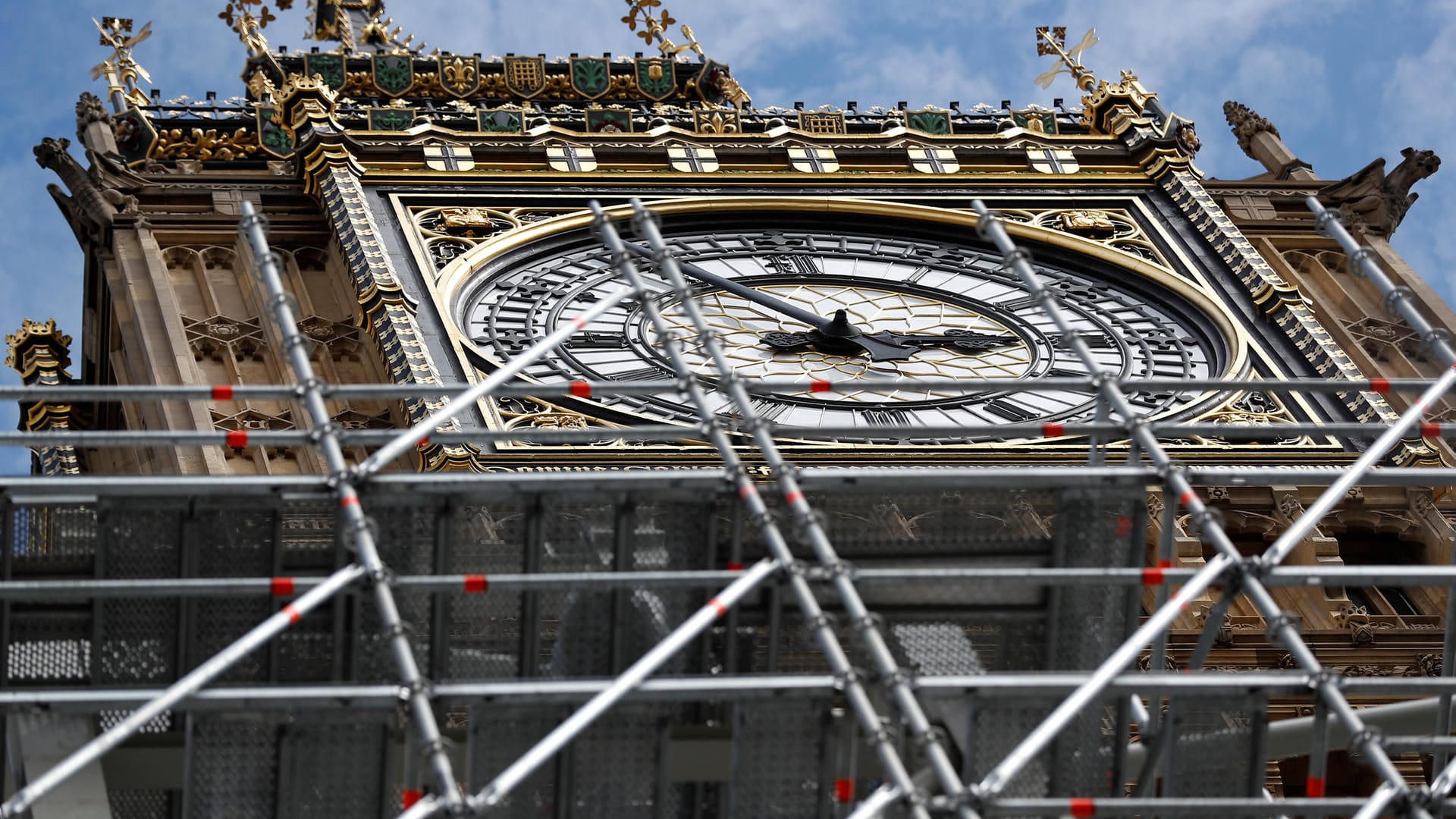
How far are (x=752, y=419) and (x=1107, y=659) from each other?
1.95 meters

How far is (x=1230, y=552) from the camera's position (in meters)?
13.6

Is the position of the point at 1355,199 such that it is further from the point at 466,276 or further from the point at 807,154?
the point at 466,276

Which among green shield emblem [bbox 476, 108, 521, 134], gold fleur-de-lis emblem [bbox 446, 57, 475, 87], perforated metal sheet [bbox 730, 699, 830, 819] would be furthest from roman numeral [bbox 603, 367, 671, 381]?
gold fleur-de-lis emblem [bbox 446, 57, 475, 87]

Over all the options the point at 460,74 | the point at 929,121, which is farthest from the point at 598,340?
the point at 460,74

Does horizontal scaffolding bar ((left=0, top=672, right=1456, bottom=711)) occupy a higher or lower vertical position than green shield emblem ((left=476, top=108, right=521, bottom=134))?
lower

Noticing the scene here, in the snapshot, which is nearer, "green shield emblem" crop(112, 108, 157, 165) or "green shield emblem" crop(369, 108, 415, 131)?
"green shield emblem" crop(369, 108, 415, 131)

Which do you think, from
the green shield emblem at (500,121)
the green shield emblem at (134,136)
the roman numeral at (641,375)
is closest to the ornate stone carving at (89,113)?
the green shield emblem at (134,136)

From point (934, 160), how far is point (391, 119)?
4.09m

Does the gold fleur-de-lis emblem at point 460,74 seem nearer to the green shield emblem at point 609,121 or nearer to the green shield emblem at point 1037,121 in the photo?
the green shield emblem at point 609,121

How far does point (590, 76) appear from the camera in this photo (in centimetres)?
3138

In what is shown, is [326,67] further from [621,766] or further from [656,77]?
[621,766]

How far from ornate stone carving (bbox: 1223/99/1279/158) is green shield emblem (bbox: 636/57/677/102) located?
17.7 ft

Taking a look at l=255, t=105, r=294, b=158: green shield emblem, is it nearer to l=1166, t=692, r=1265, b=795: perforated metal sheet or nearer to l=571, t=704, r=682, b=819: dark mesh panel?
l=571, t=704, r=682, b=819: dark mesh panel

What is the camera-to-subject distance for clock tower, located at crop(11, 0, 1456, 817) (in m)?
13.2
